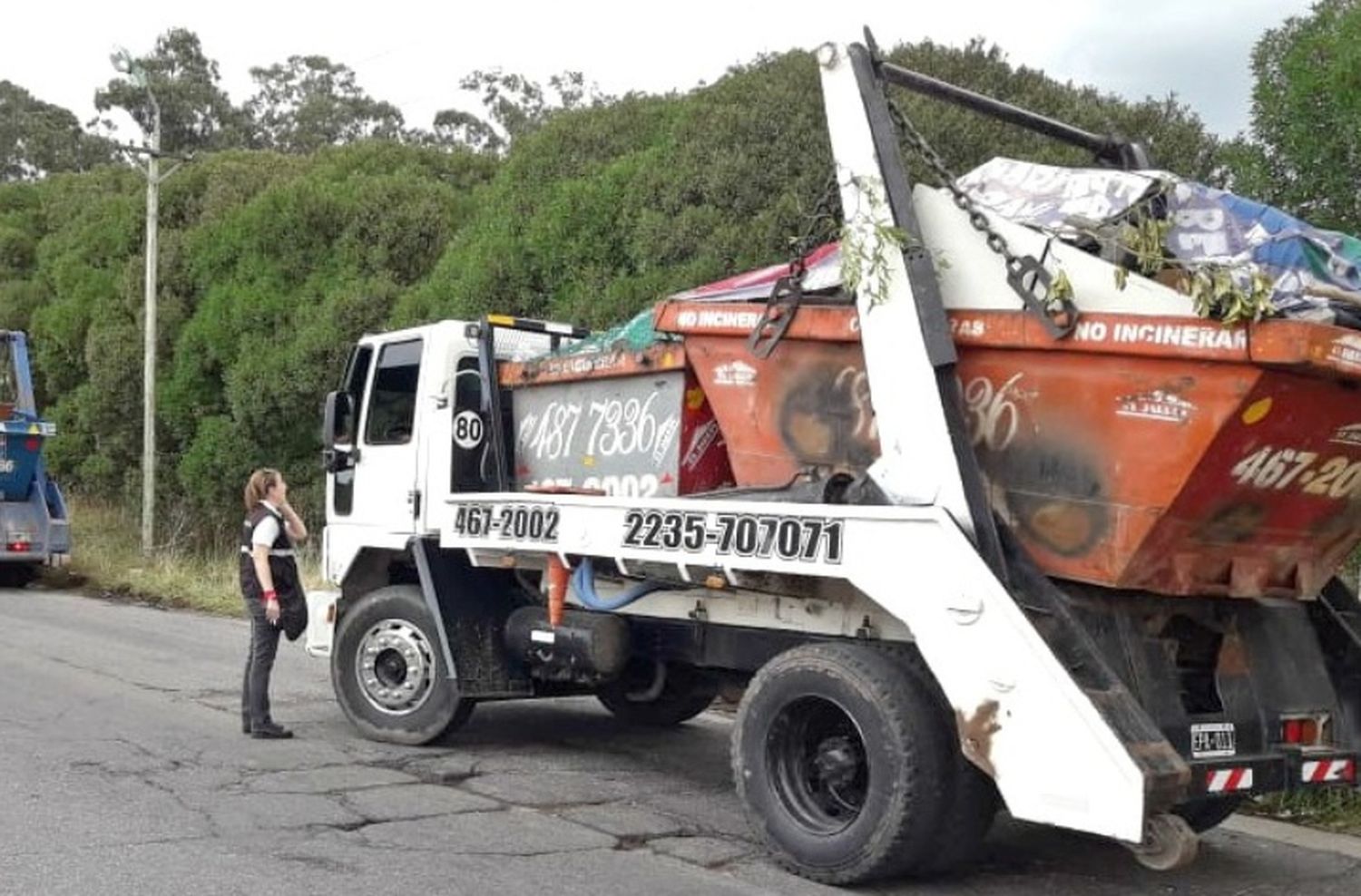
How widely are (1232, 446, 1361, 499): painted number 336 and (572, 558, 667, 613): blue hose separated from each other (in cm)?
309

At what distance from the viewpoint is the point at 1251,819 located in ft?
25.2

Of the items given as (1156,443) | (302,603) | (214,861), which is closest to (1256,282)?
(1156,443)

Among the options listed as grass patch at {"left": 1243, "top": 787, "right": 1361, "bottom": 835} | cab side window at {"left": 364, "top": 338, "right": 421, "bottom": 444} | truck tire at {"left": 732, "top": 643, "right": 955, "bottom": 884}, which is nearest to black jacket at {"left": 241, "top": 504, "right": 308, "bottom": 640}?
cab side window at {"left": 364, "top": 338, "right": 421, "bottom": 444}

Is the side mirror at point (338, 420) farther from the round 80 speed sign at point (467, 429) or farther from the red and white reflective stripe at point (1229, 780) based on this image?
the red and white reflective stripe at point (1229, 780)

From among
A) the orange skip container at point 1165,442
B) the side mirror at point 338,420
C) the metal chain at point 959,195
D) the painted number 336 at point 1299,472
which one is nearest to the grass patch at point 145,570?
the side mirror at point 338,420

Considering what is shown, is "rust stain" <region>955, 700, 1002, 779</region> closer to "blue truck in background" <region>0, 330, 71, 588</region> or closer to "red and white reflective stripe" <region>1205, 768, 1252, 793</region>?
"red and white reflective stripe" <region>1205, 768, 1252, 793</region>

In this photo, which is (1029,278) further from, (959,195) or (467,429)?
(467,429)

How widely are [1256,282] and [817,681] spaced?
2333 millimetres

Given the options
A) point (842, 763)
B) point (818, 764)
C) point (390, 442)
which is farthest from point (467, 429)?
point (842, 763)

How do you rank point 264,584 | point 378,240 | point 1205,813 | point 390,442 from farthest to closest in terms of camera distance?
1. point 378,240
2. point 390,442
3. point 264,584
4. point 1205,813

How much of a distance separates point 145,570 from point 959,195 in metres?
16.8

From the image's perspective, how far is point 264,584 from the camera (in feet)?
29.2

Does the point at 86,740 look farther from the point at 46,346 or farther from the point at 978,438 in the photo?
the point at 46,346

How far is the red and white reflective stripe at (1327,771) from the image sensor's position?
6137 mm
